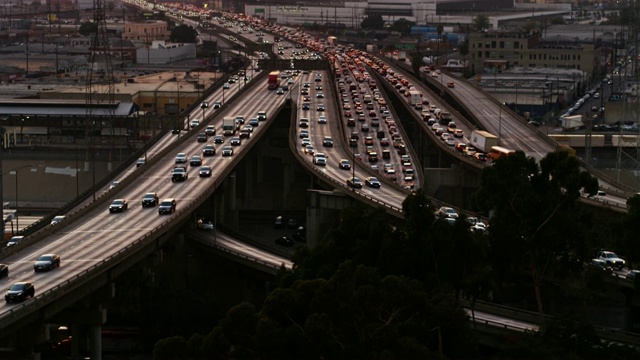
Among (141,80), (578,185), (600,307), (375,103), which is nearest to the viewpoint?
(578,185)

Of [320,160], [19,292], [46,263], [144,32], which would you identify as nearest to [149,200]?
[46,263]

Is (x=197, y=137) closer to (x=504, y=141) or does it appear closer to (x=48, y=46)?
(x=504, y=141)

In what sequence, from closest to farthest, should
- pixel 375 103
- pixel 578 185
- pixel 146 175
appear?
pixel 578 185
pixel 146 175
pixel 375 103

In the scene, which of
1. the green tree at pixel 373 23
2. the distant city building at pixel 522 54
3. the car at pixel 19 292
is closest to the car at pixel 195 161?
the car at pixel 19 292

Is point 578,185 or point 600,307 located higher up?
point 578,185

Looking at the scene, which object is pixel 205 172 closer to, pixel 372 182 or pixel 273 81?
pixel 372 182

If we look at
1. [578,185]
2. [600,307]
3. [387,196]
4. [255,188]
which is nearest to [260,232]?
[255,188]
